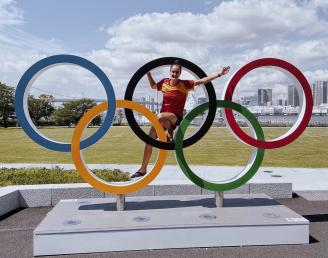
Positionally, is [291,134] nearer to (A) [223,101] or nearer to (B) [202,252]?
(A) [223,101]

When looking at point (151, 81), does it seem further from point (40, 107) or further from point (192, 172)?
point (40, 107)

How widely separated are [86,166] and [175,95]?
7.71ft

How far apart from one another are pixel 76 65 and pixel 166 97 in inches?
76.9

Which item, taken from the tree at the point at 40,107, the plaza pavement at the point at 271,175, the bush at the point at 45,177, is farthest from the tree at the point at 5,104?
the bush at the point at 45,177

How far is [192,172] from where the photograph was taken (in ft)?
24.1

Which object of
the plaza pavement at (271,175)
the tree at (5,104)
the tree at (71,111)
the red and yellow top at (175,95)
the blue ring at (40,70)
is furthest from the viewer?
the tree at (71,111)

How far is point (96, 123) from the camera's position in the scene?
62656 mm

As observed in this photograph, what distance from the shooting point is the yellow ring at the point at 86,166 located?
6.86 metres

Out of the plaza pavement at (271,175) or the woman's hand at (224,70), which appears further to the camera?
the plaza pavement at (271,175)

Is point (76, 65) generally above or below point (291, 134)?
above

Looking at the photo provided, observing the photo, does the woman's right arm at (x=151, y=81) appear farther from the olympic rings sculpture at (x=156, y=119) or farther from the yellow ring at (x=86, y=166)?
the yellow ring at (x=86, y=166)

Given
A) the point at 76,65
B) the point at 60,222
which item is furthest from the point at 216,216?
the point at 76,65

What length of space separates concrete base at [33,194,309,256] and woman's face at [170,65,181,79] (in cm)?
277

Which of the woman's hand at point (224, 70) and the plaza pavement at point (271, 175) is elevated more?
the woman's hand at point (224, 70)
